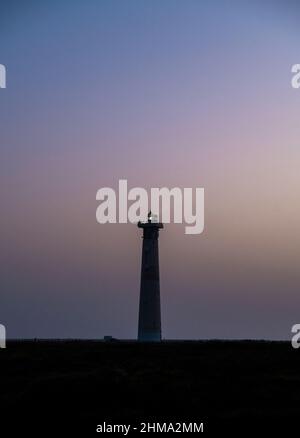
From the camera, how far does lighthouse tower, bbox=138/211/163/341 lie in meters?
64.9
